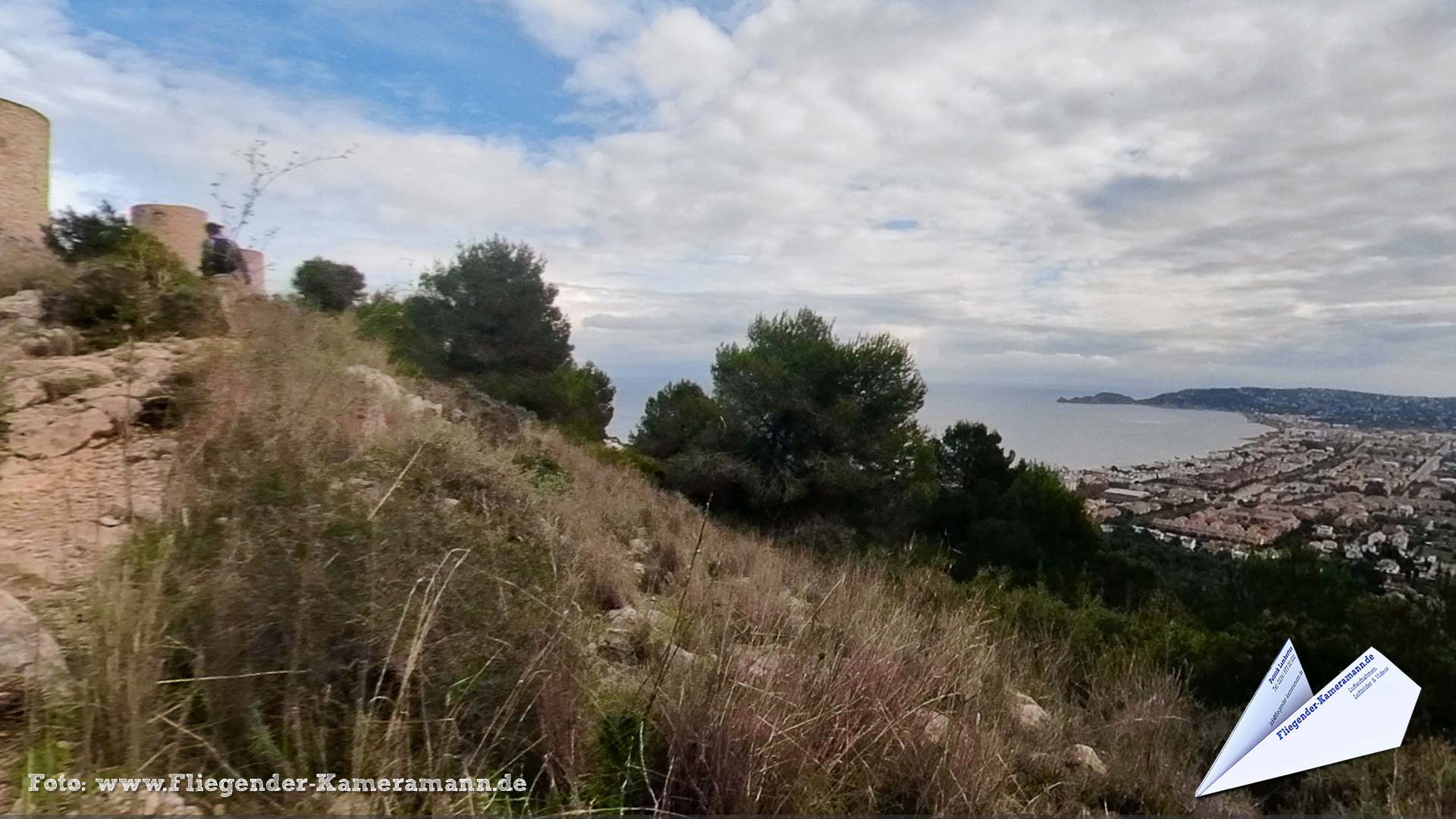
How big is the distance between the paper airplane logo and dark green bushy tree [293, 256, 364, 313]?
→ 1280 cm

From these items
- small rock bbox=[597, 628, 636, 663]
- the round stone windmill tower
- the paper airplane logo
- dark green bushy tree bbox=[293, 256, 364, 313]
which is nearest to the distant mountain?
the paper airplane logo

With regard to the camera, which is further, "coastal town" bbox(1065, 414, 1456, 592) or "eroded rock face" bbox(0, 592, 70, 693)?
"coastal town" bbox(1065, 414, 1456, 592)

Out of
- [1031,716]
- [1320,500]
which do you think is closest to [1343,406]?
[1320,500]

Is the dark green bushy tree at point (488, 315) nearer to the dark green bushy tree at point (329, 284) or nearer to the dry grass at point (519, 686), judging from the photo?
the dark green bushy tree at point (329, 284)

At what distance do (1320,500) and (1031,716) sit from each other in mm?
7840

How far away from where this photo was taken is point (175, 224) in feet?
34.0

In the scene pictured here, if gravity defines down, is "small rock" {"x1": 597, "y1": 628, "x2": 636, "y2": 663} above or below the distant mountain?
below

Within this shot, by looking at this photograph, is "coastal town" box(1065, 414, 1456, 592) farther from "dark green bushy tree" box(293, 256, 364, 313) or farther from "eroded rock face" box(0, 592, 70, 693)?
"dark green bushy tree" box(293, 256, 364, 313)

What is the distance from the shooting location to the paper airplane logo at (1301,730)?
2566 millimetres

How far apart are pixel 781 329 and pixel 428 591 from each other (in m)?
16.8

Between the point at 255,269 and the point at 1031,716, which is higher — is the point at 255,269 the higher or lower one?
the higher one

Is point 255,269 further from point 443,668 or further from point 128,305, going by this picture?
point 443,668

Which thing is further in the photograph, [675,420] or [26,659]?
[675,420]

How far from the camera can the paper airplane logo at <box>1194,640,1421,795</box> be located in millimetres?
2566
